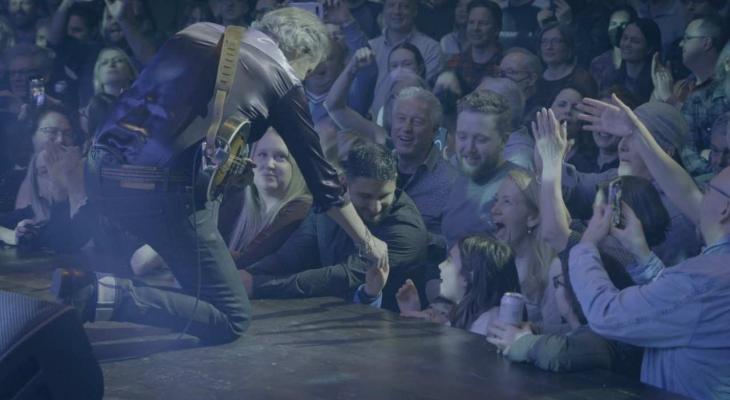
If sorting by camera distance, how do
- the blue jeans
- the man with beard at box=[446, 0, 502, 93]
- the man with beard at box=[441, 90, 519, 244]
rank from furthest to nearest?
the man with beard at box=[446, 0, 502, 93], the man with beard at box=[441, 90, 519, 244], the blue jeans

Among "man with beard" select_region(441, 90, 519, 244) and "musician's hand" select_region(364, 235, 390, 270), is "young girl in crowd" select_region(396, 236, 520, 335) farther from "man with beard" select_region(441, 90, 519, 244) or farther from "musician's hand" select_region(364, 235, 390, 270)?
"man with beard" select_region(441, 90, 519, 244)

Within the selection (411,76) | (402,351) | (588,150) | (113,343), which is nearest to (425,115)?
(411,76)

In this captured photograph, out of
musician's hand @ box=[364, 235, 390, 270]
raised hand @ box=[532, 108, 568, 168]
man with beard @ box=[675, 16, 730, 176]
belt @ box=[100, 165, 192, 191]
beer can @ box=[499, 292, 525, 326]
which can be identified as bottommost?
beer can @ box=[499, 292, 525, 326]

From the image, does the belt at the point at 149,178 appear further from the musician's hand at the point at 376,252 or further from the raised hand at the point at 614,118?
the raised hand at the point at 614,118

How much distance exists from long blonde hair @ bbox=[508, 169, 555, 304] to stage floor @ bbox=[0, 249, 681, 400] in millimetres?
336

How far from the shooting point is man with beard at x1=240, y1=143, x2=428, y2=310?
4863mm

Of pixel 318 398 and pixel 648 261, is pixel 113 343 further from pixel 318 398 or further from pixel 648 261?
pixel 648 261

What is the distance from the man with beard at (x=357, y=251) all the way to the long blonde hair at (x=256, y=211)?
0.21 meters

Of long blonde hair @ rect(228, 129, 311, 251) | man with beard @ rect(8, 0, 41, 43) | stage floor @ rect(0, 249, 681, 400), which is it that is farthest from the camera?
man with beard @ rect(8, 0, 41, 43)

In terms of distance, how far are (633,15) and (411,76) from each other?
119cm

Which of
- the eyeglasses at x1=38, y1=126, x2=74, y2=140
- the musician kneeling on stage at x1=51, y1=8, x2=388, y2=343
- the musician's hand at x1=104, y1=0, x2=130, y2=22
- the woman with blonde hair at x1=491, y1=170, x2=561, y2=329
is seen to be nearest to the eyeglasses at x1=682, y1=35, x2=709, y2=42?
the woman with blonde hair at x1=491, y1=170, x2=561, y2=329

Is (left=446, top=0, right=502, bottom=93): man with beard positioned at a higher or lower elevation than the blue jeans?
higher

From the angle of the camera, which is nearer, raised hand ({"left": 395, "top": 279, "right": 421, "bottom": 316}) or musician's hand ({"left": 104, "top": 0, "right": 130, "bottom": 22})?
raised hand ({"left": 395, "top": 279, "right": 421, "bottom": 316})

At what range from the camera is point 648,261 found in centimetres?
357
